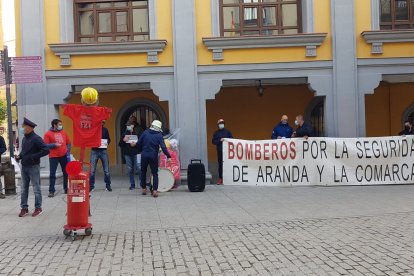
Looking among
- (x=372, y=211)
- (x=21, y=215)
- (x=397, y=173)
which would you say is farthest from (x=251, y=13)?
(x=21, y=215)

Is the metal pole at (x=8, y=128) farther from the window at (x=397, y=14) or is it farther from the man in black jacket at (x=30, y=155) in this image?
the window at (x=397, y=14)

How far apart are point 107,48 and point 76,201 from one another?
21.8 ft

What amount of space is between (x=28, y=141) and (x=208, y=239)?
12.6ft

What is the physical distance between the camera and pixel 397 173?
1226 centimetres

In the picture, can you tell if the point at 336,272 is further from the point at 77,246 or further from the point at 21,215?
the point at 21,215

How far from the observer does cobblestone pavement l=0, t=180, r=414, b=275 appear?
17.7ft

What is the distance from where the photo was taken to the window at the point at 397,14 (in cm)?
1330

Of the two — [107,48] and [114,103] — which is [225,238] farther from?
[114,103]

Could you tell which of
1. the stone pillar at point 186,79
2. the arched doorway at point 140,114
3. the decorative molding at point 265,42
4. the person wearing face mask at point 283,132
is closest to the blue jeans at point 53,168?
the stone pillar at point 186,79

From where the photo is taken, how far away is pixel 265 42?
494 inches

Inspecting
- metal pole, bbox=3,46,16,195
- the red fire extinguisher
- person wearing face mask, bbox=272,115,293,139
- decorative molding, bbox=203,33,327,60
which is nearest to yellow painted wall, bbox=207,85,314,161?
person wearing face mask, bbox=272,115,293,139

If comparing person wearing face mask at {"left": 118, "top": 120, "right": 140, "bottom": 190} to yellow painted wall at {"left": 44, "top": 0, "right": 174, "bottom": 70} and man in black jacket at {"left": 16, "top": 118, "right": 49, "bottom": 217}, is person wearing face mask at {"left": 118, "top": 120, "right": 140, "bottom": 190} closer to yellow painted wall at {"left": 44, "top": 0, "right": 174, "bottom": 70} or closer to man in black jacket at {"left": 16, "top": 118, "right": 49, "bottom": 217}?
yellow painted wall at {"left": 44, "top": 0, "right": 174, "bottom": 70}

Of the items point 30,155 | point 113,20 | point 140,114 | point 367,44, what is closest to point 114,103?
point 140,114

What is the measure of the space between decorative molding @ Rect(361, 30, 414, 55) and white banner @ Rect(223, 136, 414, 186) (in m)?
2.51
